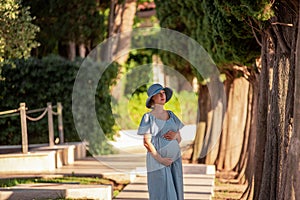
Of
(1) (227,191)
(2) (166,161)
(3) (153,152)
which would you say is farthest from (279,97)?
(1) (227,191)

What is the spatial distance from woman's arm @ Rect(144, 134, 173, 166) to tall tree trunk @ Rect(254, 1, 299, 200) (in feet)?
4.96

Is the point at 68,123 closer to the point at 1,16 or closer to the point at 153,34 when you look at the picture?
the point at 1,16

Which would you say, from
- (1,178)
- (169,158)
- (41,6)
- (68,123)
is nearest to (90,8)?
(41,6)

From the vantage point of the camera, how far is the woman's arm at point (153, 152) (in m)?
9.58

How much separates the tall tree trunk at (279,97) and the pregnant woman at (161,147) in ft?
4.73

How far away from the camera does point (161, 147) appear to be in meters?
9.75

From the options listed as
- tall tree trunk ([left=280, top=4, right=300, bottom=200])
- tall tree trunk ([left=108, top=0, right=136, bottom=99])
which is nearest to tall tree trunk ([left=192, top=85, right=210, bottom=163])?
tall tree trunk ([left=108, top=0, right=136, bottom=99])

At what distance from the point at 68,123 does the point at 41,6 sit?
13.0 feet

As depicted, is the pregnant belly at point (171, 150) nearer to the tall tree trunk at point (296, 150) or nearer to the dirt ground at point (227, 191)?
the tall tree trunk at point (296, 150)

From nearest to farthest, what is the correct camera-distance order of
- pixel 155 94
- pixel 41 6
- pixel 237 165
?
pixel 155 94 < pixel 237 165 < pixel 41 6

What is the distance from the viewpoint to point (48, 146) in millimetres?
19906

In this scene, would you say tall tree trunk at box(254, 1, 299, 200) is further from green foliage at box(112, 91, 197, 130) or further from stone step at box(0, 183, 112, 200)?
green foliage at box(112, 91, 197, 130)

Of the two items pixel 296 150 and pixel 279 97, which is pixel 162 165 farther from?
pixel 279 97

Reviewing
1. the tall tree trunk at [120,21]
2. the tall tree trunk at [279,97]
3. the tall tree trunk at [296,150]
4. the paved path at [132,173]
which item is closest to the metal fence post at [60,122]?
the paved path at [132,173]
